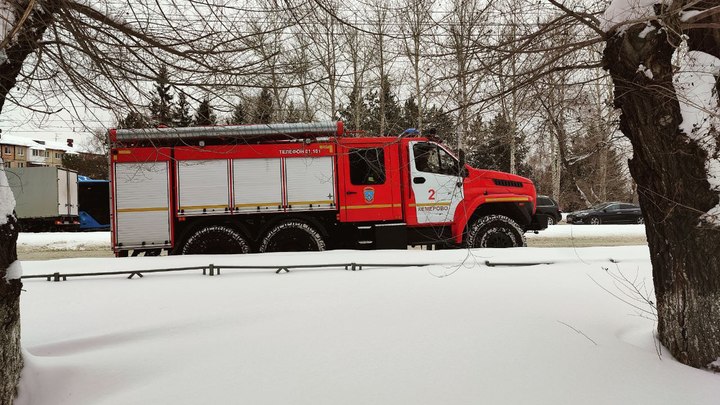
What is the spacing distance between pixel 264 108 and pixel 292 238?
5.84m

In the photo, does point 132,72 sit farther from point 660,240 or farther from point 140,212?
point 140,212

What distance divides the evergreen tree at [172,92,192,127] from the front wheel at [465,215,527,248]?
7112 millimetres

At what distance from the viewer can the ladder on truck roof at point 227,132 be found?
4.83 meters

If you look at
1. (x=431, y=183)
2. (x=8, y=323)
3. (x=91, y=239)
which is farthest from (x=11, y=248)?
(x=91, y=239)

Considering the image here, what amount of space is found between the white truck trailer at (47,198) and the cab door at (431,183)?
63.6ft

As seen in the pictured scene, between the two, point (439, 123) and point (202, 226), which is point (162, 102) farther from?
point (202, 226)

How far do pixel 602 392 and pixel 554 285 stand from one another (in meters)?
3.14

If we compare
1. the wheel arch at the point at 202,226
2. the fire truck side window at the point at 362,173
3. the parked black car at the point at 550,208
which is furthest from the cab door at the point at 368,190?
the parked black car at the point at 550,208

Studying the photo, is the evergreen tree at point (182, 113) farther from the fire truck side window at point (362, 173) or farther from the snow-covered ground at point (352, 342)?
the fire truck side window at point (362, 173)

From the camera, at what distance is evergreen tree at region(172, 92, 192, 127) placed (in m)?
4.24

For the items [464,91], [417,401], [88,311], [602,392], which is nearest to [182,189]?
[88,311]

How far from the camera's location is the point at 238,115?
4.50m

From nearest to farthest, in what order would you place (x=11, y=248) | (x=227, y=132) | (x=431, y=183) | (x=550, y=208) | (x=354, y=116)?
(x=11, y=248) → (x=227, y=132) → (x=431, y=183) → (x=354, y=116) → (x=550, y=208)

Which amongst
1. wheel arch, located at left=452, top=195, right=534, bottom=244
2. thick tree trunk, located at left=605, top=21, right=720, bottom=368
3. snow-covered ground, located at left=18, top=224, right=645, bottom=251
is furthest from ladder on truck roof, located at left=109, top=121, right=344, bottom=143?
snow-covered ground, located at left=18, top=224, right=645, bottom=251
